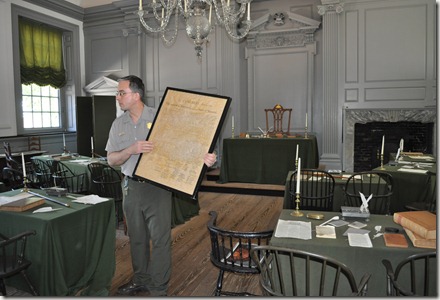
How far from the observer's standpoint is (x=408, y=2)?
7191 mm

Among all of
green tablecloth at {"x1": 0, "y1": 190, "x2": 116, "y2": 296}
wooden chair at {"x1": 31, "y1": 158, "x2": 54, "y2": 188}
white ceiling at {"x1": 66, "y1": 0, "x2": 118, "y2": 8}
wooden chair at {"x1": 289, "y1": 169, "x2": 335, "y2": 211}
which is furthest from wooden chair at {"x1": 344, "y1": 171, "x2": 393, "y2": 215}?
white ceiling at {"x1": 66, "y1": 0, "x2": 118, "y2": 8}

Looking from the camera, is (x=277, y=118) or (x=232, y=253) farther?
(x=277, y=118)

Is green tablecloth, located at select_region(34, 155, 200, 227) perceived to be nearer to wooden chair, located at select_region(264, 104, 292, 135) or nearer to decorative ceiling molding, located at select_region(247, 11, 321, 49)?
wooden chair, located at select_region(264, 104, 292, 135)

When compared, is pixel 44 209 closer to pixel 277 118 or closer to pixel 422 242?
pixel 422 242

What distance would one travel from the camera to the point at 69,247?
2.71 metres

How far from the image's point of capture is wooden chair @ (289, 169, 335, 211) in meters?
4.00

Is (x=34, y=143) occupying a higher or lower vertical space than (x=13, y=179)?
higher

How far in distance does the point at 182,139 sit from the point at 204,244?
2.13m

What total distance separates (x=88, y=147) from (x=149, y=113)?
23.1ft

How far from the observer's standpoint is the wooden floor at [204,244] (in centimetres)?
316

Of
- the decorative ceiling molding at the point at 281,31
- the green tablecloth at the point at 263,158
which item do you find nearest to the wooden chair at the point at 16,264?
the green tablecloth at the point at 263,158

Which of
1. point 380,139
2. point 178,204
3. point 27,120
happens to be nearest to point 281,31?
point 380,139

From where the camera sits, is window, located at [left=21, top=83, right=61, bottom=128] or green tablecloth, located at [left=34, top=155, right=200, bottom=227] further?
window, located at [left=21, top=83, right=61, bottom=128]

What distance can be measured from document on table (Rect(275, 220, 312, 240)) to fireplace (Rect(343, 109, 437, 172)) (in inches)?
219
